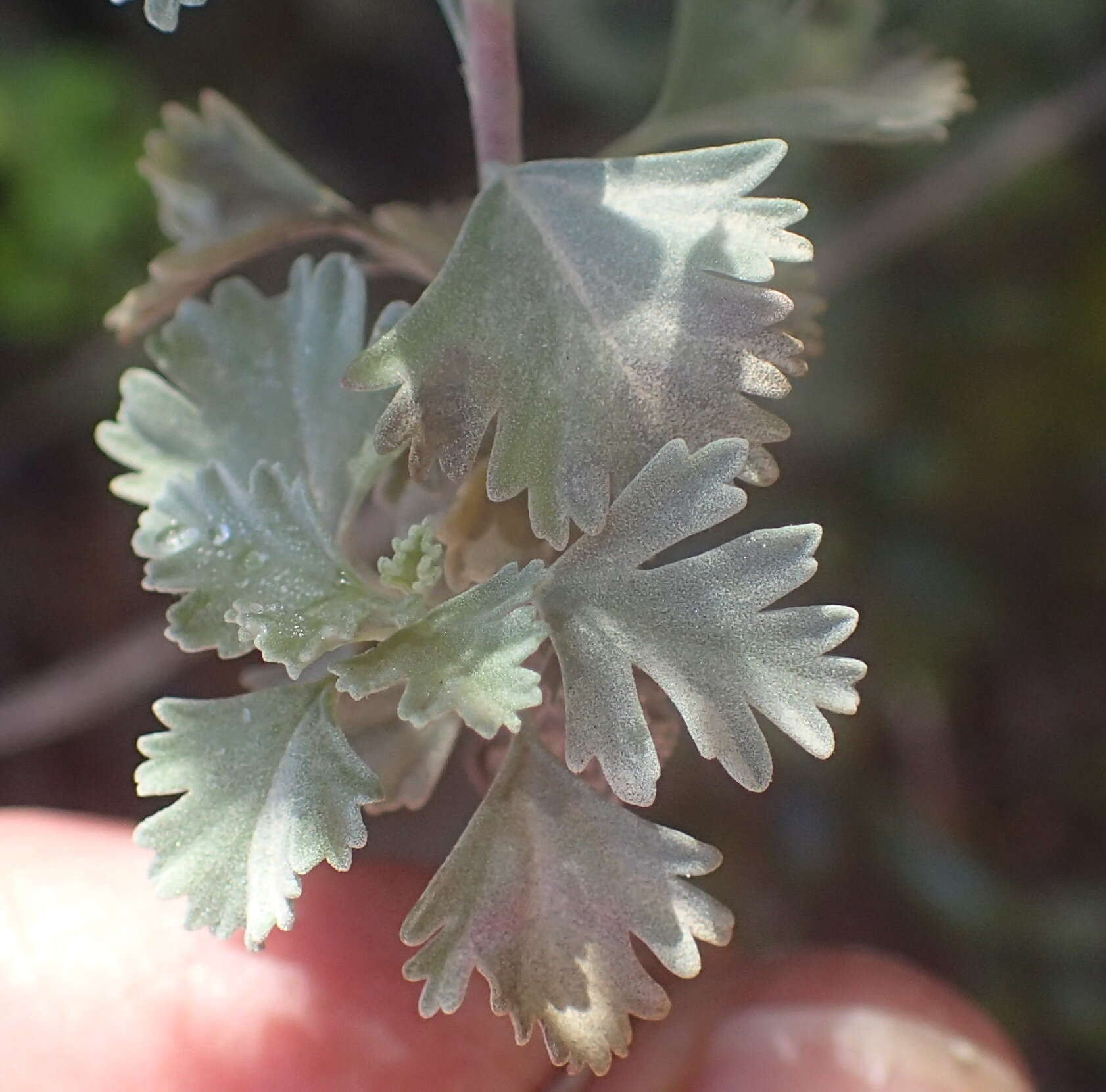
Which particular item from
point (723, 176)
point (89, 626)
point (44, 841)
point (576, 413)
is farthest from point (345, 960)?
point (89, 626)

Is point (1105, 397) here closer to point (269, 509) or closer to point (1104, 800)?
point (1104, 800)

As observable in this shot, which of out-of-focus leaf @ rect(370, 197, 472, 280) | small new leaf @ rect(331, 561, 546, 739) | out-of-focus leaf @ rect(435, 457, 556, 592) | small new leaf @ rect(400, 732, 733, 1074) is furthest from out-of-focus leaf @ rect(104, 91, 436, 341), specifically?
small new leaf @ rect(400, 732, 733, 1074)

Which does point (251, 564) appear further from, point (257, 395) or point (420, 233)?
point (420, 233)

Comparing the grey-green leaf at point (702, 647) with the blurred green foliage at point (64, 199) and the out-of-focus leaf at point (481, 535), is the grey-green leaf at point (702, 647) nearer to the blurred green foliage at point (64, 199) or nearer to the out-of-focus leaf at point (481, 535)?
the out-of-focus leaf at point (481, 535)

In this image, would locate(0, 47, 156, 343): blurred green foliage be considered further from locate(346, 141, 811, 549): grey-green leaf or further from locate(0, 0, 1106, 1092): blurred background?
locate(346, 141, 811, 549): grey-green leaf

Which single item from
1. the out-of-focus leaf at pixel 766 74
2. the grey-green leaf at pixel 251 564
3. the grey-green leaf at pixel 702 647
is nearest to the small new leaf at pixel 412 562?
the grey-green leaf at pixel 251 564

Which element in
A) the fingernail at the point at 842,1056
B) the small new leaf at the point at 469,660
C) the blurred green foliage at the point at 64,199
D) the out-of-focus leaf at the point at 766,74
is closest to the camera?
the small new leaf at the point at 469,660
